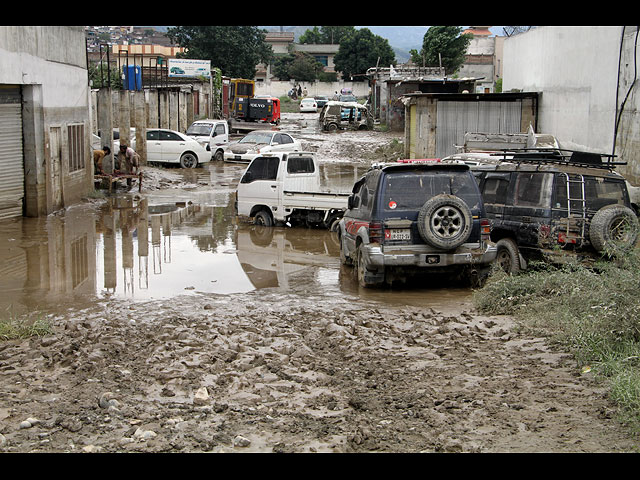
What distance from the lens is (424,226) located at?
997cm

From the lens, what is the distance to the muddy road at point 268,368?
16.1 feet

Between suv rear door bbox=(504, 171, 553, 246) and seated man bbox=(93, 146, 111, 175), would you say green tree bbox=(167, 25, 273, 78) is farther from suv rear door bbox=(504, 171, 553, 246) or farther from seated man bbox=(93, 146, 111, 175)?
suv rear door bbox=(504, 171, 553, 246)

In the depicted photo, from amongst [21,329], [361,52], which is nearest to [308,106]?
[361,52]

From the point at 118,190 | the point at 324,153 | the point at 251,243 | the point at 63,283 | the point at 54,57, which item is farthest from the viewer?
the point at 324,153

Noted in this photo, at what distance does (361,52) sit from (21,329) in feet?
268

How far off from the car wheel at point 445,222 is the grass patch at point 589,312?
778mm

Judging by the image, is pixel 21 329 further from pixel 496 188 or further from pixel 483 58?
pixel 483 58

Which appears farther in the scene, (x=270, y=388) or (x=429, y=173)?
(x=429, y=173)

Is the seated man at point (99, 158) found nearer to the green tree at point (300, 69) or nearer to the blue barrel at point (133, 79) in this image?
the blue barrel at point (133, 79)

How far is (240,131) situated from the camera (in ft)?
157

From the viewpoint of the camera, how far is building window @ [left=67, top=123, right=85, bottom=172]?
2006cm
